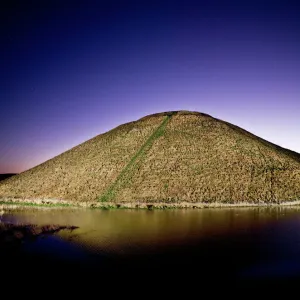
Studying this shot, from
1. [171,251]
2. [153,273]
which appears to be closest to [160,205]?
[171,251]

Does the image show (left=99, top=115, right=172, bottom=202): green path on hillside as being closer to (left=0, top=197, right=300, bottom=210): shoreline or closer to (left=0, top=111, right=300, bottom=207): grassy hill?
(left=0, top=111, right=300, bottom=207): grassy hill

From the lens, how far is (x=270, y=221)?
72.8ft

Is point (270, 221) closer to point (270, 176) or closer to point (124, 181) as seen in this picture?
point (270, 176)

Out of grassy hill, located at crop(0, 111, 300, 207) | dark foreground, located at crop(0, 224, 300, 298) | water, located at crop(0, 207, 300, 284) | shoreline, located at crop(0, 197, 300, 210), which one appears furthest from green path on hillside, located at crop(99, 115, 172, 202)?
dark foreground, located at crop(0, 224, 300, 298)

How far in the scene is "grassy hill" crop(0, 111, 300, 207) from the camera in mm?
35316

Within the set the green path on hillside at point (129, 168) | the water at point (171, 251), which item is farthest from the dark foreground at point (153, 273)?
the green path on hillside at point (129, 168)

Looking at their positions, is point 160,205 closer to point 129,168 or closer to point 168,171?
point 168,171

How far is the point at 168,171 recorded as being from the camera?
43.0m

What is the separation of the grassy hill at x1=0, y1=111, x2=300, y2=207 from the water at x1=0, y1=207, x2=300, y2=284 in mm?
11361

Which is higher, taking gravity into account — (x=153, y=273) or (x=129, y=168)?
(x=129, y=168)

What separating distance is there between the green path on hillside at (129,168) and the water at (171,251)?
1545cm

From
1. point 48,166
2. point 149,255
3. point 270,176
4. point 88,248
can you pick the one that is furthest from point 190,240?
point 48,166

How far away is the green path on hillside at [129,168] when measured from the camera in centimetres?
3900

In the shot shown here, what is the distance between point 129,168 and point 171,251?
3181cm
